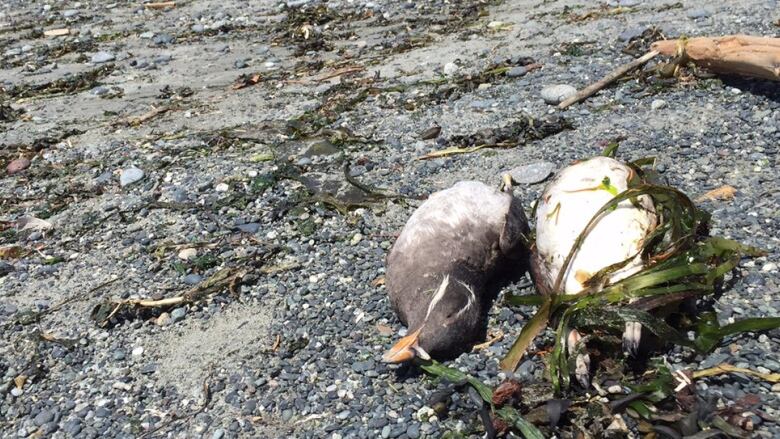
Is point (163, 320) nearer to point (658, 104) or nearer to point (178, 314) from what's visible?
point (178, 314)

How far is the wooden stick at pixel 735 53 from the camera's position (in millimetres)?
5023

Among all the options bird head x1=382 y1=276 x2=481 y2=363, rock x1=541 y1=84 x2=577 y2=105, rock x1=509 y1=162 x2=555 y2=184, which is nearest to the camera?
bird head x1=382 y1=276 x2=481 y2=363

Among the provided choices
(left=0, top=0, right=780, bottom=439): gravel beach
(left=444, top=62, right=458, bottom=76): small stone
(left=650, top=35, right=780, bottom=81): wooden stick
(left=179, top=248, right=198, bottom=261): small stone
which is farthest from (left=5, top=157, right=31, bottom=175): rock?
(left=650, top=35, right=780, bottom=81): wooden stick

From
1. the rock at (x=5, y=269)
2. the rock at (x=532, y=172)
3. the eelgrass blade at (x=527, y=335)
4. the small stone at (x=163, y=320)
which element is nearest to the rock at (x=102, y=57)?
the rock at (x=5, y=269)

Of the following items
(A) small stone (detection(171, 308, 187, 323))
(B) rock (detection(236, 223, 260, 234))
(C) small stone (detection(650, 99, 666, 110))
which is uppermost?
(C) small stone (detection(650, 99, 666, 110))

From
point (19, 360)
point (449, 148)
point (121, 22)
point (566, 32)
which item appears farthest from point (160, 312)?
point (121, 22)

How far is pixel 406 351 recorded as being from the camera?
3119mm

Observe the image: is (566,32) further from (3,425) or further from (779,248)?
(3,425)

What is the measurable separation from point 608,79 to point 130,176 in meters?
3.74

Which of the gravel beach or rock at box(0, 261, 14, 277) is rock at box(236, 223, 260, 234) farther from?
rock at box(0, 261, 14, 277)

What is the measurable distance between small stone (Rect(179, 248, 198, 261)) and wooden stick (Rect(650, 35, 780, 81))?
3911mm

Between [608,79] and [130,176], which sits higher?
[608,79]

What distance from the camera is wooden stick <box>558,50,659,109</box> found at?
5630 mm

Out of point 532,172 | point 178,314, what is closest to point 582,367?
point 532,172
